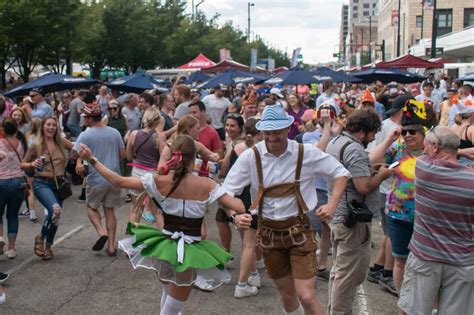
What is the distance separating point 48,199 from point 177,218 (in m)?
3.22

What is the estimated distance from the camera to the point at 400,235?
5.34 metres

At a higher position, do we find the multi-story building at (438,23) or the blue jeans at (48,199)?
the multi-story building at (438,23)

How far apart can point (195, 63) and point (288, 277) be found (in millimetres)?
27085

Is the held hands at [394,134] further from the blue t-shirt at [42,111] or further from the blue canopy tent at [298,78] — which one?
the blue canopy tent at [298,78]

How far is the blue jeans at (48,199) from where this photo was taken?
7445 millimetres

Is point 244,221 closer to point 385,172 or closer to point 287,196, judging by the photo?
point 287,196

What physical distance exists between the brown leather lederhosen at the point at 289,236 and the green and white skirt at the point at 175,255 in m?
0.37

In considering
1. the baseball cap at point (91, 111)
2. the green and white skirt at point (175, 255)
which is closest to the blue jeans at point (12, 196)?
the baseball cap at point (91, 111)

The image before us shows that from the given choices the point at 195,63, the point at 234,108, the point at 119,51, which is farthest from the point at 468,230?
the point at 119,51

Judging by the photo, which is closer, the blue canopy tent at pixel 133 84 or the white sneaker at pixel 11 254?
the white sneaker at pixel 11 254

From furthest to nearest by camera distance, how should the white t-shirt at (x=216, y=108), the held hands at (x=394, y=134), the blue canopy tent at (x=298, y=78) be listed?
the blue canopy tent at (x=298, y=78), the white t-shirt at (x=216, y=108), the held hands at (x=394, y=134)

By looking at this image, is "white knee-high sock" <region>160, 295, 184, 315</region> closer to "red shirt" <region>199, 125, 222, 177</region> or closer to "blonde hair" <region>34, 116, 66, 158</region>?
"red shirt" <region>199, 125, 222, 177</region>

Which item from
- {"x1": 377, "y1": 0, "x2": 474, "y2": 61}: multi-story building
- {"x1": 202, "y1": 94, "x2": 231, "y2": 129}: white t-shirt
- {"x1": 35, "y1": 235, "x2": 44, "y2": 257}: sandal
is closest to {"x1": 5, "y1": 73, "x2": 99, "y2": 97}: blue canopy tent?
{"x1": 202, "y1": 94, "x2": 231, "y2": 129}: white t-shirt

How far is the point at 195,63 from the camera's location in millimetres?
31203
